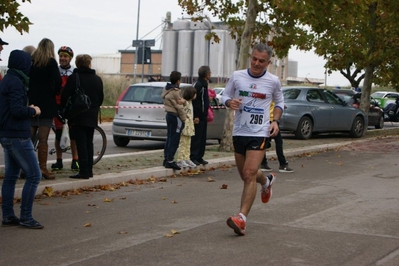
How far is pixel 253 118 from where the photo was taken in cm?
834

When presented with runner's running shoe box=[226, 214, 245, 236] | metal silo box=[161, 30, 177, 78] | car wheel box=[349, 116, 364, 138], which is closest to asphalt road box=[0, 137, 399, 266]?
runner's running shoe box=[226, 214, 245, 236]

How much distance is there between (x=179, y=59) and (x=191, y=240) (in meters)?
32.9

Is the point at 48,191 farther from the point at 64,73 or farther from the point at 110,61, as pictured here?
the point at 110,61

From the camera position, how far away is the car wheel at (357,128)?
83.4 ft

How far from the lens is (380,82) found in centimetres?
2917

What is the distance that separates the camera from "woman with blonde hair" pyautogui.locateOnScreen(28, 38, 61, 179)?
11.2m

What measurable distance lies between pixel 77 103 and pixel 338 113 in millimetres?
14659

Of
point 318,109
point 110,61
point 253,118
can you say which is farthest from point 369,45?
point 110,61

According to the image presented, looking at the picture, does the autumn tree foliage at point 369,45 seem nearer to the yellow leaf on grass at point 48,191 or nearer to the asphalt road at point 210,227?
the asphalt road at point 210,227

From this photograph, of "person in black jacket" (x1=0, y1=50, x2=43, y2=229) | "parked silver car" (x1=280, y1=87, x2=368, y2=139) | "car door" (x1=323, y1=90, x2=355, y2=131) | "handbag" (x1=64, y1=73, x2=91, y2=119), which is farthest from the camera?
"car door" (x1=323, y1=90, x2=355, y2=131)

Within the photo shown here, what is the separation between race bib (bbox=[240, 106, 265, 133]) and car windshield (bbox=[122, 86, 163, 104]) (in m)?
10.4

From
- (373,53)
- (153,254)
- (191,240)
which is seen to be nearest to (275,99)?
(191,240)

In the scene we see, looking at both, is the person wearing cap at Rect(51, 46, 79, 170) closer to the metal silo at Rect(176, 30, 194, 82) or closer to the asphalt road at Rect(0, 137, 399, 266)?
the asphalt road at Rect(0, 137, 399, 266)

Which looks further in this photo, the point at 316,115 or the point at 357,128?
the point at 357,128
